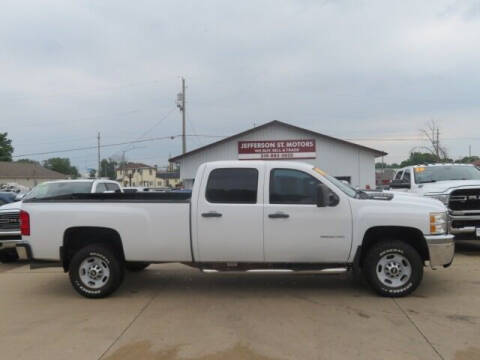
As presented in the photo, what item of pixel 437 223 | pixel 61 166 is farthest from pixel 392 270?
pixel 61 166

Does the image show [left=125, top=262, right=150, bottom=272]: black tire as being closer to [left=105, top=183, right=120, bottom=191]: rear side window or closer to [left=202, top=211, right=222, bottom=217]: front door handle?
[left=202, top=211, right=222, bottom=217]: front door handle

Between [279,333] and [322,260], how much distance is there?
1.54 m

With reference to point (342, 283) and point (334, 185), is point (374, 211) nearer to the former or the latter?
point (334, 185)

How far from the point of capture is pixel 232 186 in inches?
241

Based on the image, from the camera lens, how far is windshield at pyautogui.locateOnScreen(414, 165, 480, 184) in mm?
10812

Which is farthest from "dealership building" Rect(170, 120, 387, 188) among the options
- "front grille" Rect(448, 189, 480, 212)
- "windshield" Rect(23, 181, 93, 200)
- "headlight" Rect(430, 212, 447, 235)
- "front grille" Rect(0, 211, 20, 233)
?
"headlight" Rect(430, 212, 447, 235)

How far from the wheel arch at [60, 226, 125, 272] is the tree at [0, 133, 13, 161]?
85.3m

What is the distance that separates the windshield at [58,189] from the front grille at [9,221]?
144 cm

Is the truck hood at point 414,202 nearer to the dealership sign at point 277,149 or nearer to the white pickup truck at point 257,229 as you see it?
the white pickup truck at point 257,229

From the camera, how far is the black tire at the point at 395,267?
19.5 feet

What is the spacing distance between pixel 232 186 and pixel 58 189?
6.65 m

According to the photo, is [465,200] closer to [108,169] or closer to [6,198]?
[6,198]

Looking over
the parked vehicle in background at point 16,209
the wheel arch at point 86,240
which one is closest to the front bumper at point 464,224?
→ the wheel arch at point 86,240

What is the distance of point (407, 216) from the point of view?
591 cm
